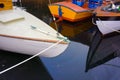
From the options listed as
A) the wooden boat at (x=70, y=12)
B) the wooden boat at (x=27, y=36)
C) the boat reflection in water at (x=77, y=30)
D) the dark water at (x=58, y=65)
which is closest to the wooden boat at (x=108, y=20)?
the dark water at (x=58, y=65)

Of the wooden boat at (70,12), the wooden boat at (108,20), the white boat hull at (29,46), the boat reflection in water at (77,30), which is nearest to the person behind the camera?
the white boat hull at (29,46)

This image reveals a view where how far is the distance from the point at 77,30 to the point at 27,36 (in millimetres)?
3595

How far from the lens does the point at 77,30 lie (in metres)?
8.23

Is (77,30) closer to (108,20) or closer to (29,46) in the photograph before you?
(108,20)

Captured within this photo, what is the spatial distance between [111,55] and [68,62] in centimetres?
123

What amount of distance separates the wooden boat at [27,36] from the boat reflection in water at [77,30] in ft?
6.57

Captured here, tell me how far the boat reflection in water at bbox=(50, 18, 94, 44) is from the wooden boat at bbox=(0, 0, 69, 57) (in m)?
2.00

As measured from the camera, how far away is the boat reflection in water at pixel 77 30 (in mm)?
7285

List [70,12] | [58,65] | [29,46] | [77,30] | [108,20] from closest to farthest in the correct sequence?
[29,46] → [58,65] → [108,20] → [77,30] → [70,12]

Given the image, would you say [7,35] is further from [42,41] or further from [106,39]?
[106,39]

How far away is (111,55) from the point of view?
602 cm

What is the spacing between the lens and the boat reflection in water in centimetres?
729

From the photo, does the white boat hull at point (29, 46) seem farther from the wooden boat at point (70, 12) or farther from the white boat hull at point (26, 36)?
the wooden boat at point (70, 12)

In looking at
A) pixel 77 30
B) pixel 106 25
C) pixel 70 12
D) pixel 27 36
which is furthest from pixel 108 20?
pixel 27 36
